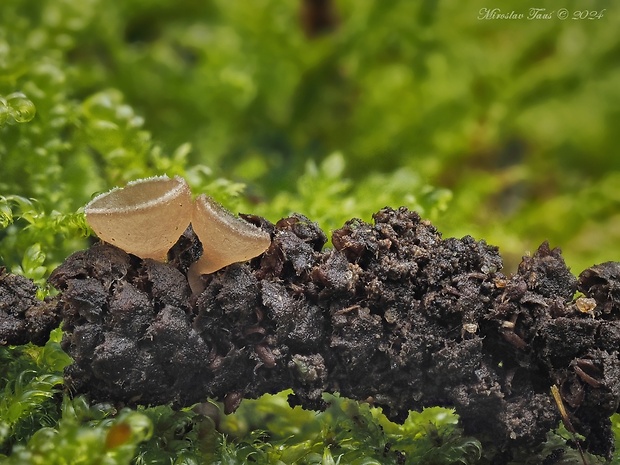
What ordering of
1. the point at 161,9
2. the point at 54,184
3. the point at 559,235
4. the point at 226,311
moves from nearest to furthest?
the point at 226,311, the point at 54,184, the point at 559,235, the point at 161,9

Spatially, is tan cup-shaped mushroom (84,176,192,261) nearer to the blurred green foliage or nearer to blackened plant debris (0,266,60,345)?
blackened plant debris (0,266,60,345)

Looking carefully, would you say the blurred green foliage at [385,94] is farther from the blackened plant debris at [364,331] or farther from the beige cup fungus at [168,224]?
the beige cup fungus at [168,224]

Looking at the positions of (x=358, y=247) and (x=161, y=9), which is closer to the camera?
(x=358, y=247)

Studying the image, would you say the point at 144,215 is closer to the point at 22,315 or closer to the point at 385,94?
the point at 22,315

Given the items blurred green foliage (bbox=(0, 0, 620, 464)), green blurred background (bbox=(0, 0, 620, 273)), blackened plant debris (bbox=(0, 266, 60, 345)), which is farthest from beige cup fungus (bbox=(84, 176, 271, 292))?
green blurred background (bbox=(0, 0, 620, 273))

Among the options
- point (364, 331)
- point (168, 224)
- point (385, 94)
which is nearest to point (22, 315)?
point (168, 224)

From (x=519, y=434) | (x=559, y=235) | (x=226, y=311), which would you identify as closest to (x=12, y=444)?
(x=226, y=311)

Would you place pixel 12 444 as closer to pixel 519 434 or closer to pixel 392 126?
pixel 519 434
